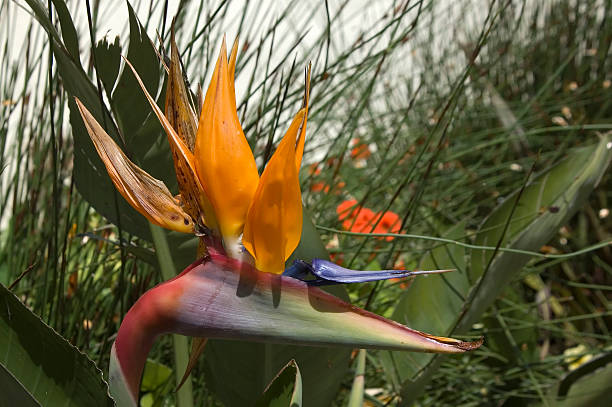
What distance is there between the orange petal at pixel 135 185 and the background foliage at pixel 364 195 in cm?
7

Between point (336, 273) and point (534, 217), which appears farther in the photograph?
point (534, 217)

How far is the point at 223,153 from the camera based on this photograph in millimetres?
298

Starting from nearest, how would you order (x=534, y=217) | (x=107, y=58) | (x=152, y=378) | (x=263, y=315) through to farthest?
(x=263, y=315), (x=107, y=58), (x=534, y=217), (x=152, y=378)

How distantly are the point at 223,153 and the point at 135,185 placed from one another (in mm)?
41

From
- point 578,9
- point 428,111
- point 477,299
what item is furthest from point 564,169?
point 578,9

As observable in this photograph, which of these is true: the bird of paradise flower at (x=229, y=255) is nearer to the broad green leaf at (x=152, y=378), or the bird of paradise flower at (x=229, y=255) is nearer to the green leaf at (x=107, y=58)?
the green leaf at (x=107, y=58)

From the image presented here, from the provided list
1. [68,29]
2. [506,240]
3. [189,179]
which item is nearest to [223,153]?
[189,179]

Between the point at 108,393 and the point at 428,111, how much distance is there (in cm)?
104

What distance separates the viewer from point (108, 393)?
0.31 metres

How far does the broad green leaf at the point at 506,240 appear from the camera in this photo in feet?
1.90

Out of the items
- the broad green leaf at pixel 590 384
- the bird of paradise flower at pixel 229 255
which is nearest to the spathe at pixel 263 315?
the bird of paradise flower at pixel 229 255

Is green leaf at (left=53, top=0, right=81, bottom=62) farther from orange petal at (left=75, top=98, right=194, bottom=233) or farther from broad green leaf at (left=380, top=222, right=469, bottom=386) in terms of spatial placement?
broad green leaf at (left=380, top=222, right=469, bottom=386)

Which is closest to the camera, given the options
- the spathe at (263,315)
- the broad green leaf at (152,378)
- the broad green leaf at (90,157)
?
the spathe at (263,315)

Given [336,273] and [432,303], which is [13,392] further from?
[432,303]
